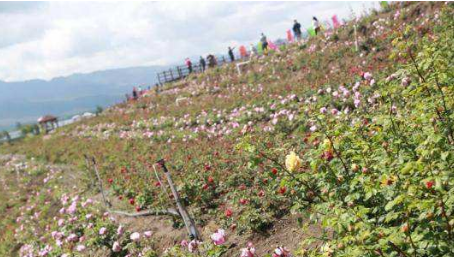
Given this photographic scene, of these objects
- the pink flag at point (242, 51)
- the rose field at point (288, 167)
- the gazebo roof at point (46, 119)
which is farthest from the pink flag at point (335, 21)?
the gazebo roof at point (46, 119)

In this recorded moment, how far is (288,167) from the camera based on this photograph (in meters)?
3.24

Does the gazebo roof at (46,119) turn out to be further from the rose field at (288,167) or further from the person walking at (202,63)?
the rose field at (288,167)

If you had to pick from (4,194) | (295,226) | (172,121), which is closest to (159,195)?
(295,226)

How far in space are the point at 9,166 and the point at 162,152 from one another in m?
13.8

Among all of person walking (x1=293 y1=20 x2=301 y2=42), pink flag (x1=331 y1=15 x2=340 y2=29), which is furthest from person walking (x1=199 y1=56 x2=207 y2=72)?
pink flag (x1=331 y1=15 x2=340 y2=29)

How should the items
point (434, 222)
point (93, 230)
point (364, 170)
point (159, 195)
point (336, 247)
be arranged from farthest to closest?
point (159, 195), point (93, 230), point (364, 170), point (336, 247), point (434, 222)

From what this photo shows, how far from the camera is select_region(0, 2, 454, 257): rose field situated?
9.05ft

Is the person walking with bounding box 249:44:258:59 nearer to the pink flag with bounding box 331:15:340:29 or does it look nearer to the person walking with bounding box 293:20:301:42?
Answer: the person walking with bounding box 293:20:301:42

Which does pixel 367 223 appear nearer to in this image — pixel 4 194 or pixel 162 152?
pixel 162 152

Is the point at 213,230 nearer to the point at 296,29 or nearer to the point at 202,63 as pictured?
the point at 296,29

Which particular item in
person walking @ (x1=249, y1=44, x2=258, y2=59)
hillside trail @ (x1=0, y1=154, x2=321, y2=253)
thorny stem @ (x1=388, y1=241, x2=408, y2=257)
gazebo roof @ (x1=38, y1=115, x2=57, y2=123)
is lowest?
hillside trail @ (x1=0, y1=154, x2=321, y2=253)

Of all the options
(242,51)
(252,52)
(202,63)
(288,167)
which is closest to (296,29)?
(252,52)

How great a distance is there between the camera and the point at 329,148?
329 cm

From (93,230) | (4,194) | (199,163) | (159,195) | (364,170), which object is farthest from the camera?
(4,194)
